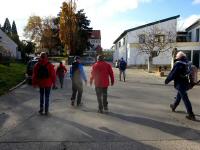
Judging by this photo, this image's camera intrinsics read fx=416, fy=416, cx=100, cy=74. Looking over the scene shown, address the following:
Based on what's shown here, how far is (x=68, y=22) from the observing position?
70.2 m

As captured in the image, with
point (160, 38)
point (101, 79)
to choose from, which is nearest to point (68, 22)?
point (160, 38)

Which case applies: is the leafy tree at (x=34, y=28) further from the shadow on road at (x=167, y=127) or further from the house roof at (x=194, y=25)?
the shadow on road at (x=167, y=127)

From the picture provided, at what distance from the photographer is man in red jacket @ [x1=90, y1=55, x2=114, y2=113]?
1209cm

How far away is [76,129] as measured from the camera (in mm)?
9383

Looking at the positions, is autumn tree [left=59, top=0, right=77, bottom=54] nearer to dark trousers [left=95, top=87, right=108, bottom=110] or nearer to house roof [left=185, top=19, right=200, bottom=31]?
house roof [left=185, top=19, right=200, bottom=31]

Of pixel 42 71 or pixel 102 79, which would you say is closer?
pixel 42 71

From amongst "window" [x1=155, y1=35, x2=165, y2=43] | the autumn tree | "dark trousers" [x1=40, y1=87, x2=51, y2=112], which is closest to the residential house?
"window" [x1=155, y1=35, x2=165, y2=43]

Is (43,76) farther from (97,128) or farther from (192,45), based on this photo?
(192,45)

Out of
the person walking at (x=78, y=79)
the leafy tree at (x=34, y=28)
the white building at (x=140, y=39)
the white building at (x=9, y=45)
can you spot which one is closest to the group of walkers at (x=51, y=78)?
the person walking at (x=78, y=79)

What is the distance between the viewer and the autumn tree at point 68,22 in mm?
69875

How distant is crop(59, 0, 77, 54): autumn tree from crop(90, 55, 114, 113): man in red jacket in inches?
2300

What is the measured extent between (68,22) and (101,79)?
59027 mm

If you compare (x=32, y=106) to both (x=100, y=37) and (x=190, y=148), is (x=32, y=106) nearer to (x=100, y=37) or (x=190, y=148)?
(x=190, y=148)

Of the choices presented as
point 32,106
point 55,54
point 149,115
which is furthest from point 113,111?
point 55,54
